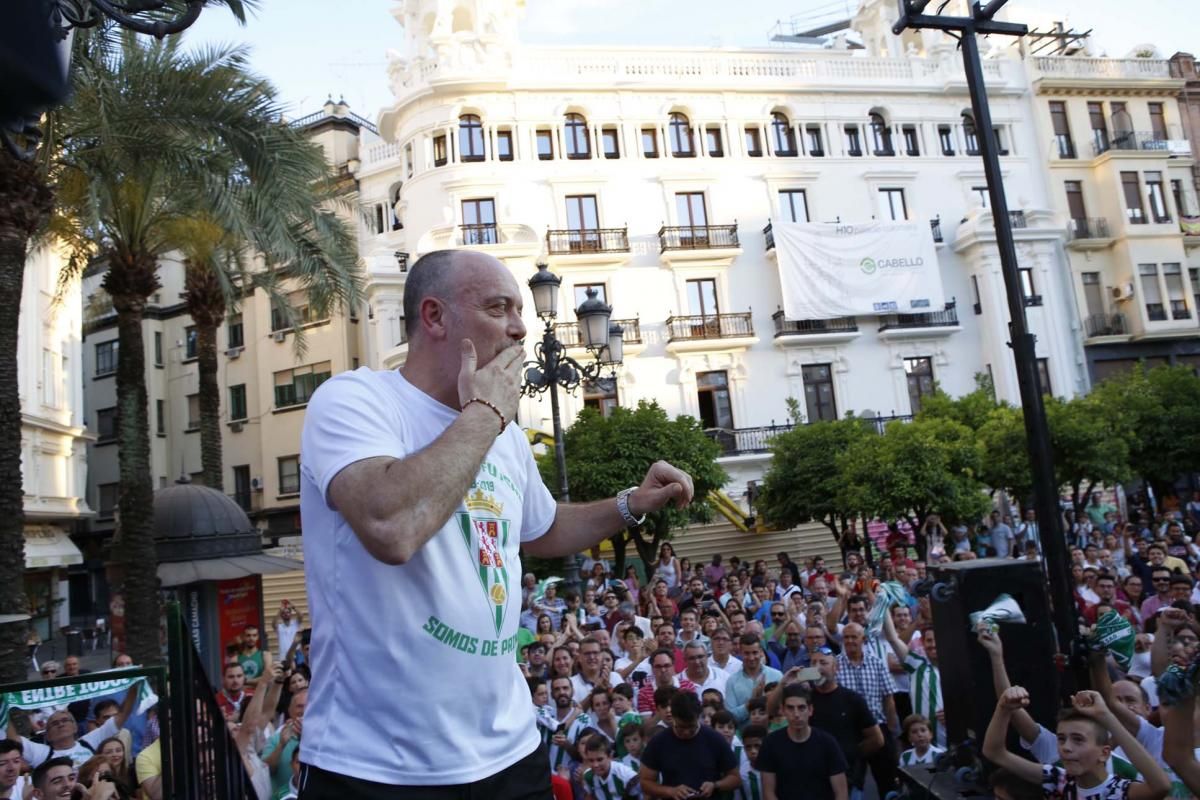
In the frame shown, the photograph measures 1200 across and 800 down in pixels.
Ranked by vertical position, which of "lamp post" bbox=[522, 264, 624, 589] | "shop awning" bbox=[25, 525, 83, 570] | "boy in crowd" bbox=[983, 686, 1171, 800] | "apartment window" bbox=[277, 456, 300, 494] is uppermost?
"apartment window" bbox=[277, 456, 300, 494]

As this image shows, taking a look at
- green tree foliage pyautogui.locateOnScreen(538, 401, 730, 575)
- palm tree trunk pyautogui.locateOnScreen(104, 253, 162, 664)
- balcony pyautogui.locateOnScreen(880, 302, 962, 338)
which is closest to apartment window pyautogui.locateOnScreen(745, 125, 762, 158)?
balcony pyautogui.locateOnScreen(880, 302, 962, 338)

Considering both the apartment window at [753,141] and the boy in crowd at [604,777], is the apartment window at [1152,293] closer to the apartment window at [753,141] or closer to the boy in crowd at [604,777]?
the apartment window at [753,141]

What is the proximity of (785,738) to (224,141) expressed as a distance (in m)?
9.55

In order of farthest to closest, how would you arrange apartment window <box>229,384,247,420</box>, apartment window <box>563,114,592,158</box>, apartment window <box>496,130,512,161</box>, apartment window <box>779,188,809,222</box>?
apartment window <box>229,384,247,420</box>, apartment window <box>779,188,809,222</box>, apartment window <box>563,114,592,158</box>, apartment window <box>496,130,512,161</box>

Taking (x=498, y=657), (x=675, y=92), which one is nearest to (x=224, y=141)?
(x=498, y=657)

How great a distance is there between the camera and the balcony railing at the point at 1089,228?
34.0m

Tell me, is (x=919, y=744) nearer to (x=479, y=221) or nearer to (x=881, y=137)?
(x=479, y=221)

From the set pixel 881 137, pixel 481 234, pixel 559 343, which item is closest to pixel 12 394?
pixel 559 343

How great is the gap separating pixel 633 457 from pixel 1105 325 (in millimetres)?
20321

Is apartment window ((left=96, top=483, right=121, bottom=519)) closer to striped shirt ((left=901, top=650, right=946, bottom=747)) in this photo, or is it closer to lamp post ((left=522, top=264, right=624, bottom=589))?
lamp post ((left=522, top=264, right=624, bottom=589))

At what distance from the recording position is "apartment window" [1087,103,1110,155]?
115 ft

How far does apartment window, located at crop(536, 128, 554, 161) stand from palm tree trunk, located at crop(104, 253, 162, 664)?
18.0m

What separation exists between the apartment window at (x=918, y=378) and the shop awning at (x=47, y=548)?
26691mm

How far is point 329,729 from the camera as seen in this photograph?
1.85 meters
